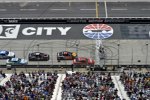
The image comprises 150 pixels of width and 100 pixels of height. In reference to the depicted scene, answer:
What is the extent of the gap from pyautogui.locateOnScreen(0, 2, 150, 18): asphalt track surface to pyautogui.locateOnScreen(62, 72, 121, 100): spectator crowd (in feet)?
80.2

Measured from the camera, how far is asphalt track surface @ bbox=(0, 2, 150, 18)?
76000 mm

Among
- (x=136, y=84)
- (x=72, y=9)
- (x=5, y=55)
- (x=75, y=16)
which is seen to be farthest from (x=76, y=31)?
(x=136, y=84)

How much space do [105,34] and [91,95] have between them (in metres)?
25.4

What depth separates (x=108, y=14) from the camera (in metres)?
75.9

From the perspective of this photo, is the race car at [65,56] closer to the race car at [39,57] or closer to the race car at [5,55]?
the race car at [39,57]

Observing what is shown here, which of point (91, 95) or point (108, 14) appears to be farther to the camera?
point (108, 14)

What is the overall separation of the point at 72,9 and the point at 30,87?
1282 inches

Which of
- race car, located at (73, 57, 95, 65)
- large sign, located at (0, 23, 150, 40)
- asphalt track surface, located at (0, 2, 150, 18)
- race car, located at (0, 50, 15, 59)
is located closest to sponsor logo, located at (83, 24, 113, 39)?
large sign, located at (0, 23, 150, 40)

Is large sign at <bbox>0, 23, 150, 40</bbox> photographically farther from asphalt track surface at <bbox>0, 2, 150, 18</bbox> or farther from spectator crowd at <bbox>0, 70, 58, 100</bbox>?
spectator crowd at <bbox>0, 70, 58, 100</bbox>

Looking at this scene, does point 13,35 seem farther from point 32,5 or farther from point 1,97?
point 1,97

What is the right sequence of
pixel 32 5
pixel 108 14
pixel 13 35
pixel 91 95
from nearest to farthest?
pixel 91 95
pixel 13 35
pixel 108 14
pixel 32 5

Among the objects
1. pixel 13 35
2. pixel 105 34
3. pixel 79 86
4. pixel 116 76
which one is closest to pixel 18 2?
pixel 13 35

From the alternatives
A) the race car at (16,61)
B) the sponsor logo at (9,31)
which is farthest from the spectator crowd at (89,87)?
the sponsor logo at (9,31)

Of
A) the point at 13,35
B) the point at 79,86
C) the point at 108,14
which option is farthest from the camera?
the point at 108,14
